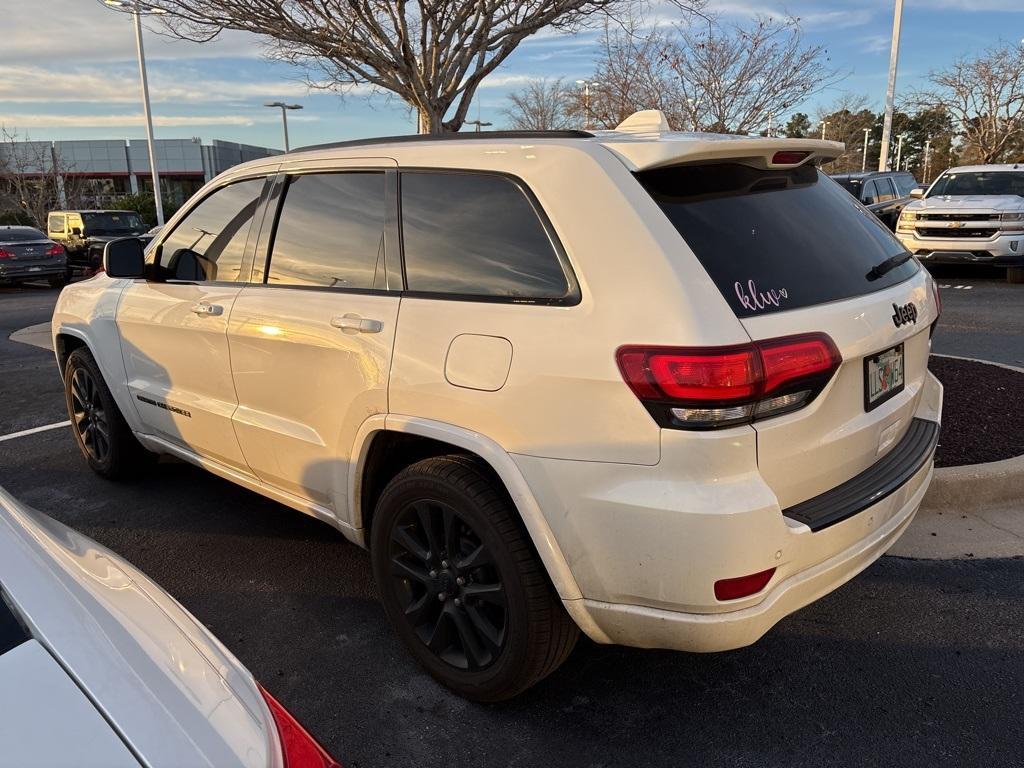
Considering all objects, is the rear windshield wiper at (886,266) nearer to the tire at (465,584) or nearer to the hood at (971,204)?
the tire at (465,584)

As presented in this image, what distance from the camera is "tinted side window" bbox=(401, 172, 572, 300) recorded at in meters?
2.38

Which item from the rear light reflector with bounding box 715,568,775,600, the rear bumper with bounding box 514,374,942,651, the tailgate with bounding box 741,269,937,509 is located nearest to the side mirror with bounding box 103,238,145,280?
the rear bumper with bounding box 514,374,942,651

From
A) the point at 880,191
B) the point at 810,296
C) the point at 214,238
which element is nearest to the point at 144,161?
the point at 880,191

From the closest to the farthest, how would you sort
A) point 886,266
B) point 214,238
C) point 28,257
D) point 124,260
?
point 886,266 → point 214,238 → point 124,260 → point 28,257

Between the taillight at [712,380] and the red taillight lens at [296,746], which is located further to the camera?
the taillight at [712,380]

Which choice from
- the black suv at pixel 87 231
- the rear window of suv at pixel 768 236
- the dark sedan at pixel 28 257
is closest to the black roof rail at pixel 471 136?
the rear window of suv at pixel 768 236

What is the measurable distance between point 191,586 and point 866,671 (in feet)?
9.24

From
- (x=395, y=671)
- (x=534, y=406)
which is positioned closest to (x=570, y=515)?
(x=534, y=406)

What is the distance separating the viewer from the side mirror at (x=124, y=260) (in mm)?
3928

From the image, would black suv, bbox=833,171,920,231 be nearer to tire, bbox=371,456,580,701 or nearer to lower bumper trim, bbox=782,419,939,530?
lower bumper trim, bbox=782,419,939,530

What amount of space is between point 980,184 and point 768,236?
46.4 feet

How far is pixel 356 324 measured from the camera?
2762 millimetres

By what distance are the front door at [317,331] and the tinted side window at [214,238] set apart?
0.21m

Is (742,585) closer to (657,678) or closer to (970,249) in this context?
(657,678)
